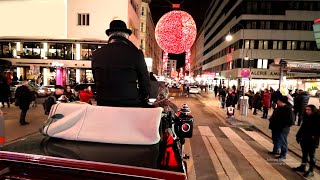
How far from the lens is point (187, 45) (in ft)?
37.4

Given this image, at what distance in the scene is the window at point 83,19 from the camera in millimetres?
30375

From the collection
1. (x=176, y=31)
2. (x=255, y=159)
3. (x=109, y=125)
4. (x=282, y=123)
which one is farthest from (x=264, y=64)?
(x=109, y=125)

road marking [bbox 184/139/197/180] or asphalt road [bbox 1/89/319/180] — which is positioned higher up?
road marking [bbox 184/139/197/180]

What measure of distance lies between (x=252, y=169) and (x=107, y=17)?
86.2 feet

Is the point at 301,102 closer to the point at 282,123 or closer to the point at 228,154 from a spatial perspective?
the point at 282,123

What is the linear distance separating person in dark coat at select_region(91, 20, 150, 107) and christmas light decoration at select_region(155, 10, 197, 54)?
7768mm

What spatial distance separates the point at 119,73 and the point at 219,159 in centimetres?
572

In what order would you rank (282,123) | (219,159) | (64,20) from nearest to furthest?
(219,159), (282,123), (64,20)

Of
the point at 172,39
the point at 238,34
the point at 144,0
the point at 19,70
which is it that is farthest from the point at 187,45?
the point at 144,0

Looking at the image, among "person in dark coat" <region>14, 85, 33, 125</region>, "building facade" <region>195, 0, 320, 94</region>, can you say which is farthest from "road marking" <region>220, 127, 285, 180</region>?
"building facade" <region>195, 0, 320, 94</region>

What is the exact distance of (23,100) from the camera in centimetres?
1230

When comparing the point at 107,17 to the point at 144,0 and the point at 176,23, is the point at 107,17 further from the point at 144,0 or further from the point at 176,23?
the point at 144,0

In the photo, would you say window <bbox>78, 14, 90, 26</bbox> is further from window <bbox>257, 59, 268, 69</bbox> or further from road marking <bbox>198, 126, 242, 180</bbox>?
window <bbox>257, 59, 268, 69</bbox>

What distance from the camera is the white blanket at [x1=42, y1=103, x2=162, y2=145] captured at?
8.38ft
